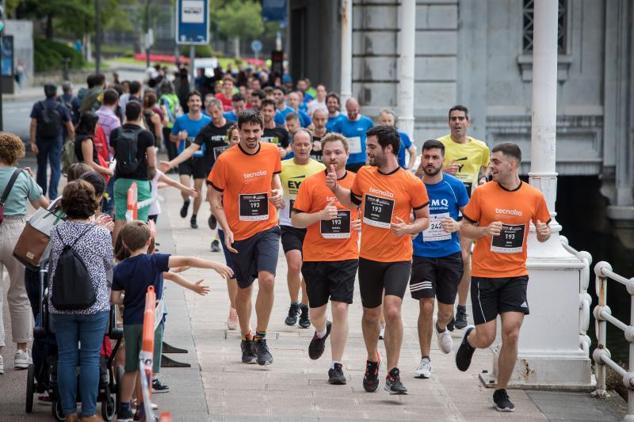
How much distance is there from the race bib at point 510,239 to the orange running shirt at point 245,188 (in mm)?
2249

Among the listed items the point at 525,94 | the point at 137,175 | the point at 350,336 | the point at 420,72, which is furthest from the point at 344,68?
the point at 350,336

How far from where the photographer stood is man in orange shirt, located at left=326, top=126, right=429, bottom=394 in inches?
403

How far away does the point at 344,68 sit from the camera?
88.0ft

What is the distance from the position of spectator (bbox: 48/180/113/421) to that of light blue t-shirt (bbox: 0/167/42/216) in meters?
1.89

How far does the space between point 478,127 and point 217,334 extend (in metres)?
15.7

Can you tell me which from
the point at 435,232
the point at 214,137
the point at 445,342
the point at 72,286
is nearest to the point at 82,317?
the point at 72,286

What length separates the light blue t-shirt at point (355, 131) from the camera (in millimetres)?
17484

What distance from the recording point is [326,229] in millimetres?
10766

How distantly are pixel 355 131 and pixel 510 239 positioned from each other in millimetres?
8069

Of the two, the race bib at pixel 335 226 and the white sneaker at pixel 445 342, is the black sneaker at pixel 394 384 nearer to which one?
the white sneaker at pixel 445 342

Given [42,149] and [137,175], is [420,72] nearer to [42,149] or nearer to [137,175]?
[42,149]

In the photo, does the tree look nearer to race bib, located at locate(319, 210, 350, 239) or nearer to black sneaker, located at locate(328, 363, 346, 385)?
race bib, located at locate(319, 210, 350, 239)

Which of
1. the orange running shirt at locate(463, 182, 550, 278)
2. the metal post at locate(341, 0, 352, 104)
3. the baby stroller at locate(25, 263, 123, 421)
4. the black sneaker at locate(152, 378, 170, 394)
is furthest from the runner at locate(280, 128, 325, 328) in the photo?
the metal post at locate(341, 0, 352, 104)

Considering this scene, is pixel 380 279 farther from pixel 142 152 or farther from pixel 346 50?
pixel 346 50
